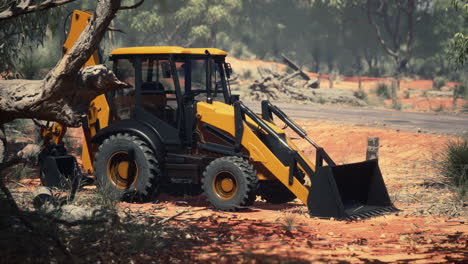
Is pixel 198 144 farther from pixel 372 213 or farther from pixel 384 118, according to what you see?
pixel 384 118

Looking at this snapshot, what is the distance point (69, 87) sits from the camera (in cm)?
786

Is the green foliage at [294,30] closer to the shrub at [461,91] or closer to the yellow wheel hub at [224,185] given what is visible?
the shrub at [461,91]

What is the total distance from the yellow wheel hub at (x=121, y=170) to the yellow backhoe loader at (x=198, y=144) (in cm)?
2

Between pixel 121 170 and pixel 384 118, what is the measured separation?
18420 mm

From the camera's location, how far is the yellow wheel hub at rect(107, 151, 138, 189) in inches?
444

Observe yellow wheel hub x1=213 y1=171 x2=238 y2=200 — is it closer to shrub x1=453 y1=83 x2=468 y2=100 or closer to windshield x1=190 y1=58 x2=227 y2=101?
windshield x1=190 y1=58 x2=227 y2=101

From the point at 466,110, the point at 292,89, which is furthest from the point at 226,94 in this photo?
the point at 292,89

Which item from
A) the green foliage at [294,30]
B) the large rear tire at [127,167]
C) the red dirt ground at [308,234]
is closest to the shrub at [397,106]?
the red dirt ground at [308,234]

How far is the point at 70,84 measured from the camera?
786cm

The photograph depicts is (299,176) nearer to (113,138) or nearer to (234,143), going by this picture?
(234,143)

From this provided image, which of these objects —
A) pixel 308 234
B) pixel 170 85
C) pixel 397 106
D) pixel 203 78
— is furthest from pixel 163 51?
pixel 397 106

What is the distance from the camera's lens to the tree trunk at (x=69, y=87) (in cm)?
773

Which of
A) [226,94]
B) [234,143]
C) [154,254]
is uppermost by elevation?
[226,94]

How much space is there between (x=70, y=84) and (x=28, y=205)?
2.31 meters
